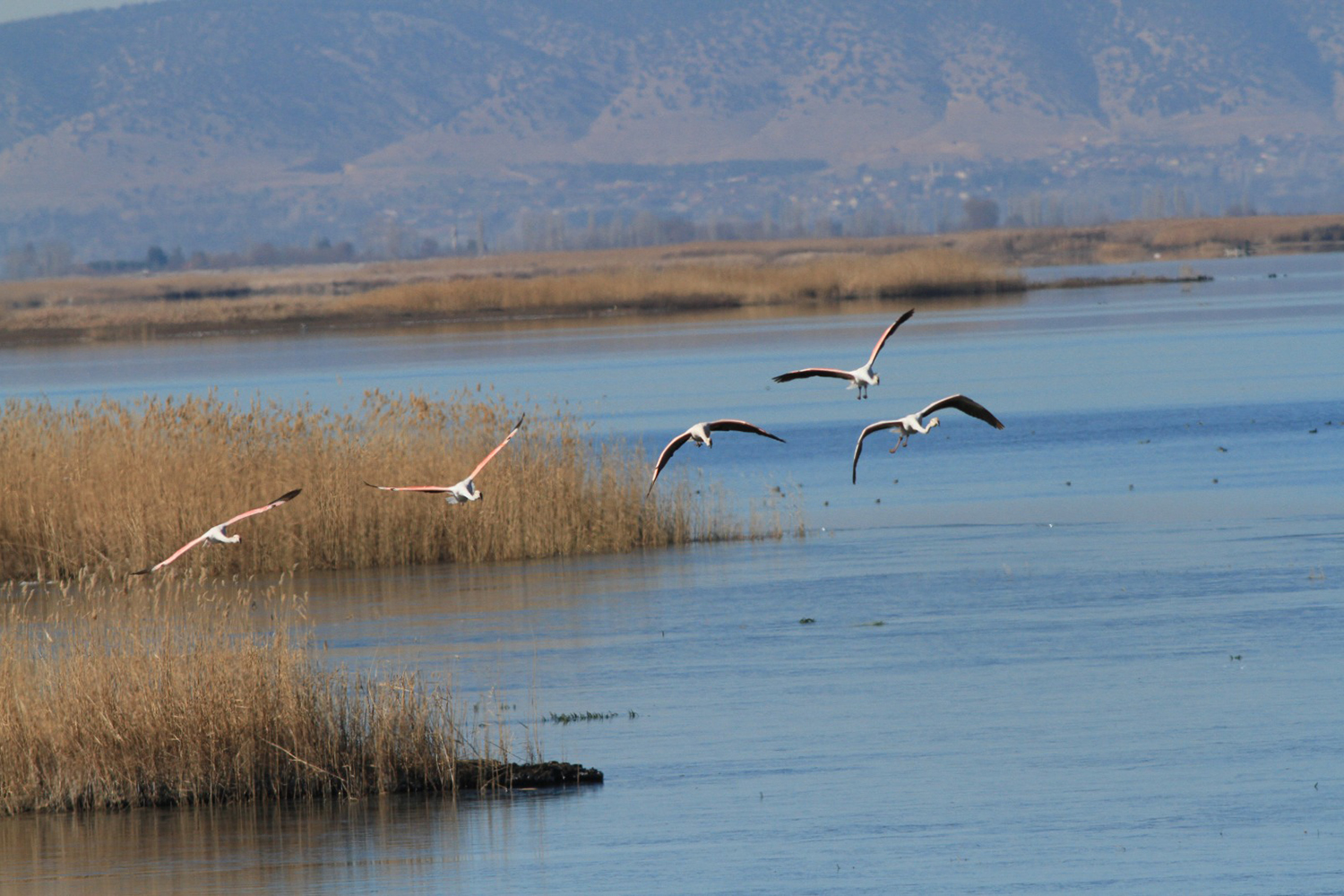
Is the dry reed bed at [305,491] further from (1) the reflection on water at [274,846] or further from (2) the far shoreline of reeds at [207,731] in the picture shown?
(1) the reflection on water at [274,846]

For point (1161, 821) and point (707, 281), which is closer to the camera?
point (1161, 821)

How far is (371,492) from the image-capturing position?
2439 centimetres

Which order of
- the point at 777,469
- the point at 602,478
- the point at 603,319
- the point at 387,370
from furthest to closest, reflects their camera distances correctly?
the point at 603,319 < the point at 387,370 < the point at 777,469 < the point at 602,478

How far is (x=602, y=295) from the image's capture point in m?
90.6

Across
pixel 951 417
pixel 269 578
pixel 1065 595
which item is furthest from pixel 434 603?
pixel 951 417

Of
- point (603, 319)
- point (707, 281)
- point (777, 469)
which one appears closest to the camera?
point (777, 469)

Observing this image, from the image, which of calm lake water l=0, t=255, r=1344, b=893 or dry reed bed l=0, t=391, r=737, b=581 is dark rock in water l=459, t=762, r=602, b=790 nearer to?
calm lake water l=0, t=255, r=1344, b=893

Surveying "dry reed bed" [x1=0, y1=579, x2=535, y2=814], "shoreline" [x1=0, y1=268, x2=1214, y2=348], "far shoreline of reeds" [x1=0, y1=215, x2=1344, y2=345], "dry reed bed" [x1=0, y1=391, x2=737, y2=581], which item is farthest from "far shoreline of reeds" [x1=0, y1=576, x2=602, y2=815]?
"far shoreline of reeds" [x1=0, y1=215, x2=1344, y2=345]

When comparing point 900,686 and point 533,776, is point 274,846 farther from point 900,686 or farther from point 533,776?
point 900,686

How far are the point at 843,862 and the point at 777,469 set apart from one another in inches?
855

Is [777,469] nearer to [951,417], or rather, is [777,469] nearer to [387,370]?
[951,417]

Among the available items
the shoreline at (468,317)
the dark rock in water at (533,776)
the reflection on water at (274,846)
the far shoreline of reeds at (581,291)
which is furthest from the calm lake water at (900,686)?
the far shoreline of reeds at (581,291)

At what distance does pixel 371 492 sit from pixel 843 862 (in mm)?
13674

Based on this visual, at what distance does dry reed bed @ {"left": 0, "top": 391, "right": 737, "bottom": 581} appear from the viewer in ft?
76.3
